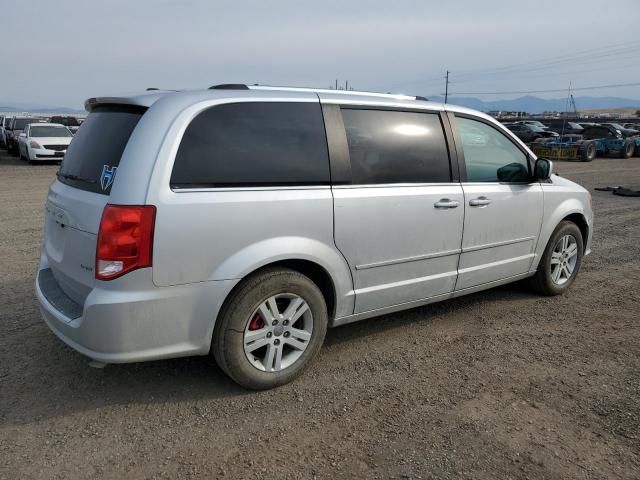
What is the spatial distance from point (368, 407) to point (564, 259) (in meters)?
3.11

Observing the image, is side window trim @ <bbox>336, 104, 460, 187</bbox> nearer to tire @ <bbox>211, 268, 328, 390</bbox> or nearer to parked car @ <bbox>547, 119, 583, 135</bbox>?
tire @ <bbox>211, 268, 328, 390</bbox>

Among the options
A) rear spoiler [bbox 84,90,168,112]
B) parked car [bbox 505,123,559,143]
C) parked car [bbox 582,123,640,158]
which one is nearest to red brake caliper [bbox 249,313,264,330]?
rear spoiler [bbox 84,90,168,112]

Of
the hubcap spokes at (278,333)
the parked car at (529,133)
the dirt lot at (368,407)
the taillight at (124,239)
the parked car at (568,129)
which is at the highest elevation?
the parked car at (568,129)

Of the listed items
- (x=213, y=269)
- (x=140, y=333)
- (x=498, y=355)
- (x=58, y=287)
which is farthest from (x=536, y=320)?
(x=58, y=287)

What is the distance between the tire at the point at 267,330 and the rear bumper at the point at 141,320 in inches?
4.3

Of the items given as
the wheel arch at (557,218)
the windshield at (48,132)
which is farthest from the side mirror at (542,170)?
the windshield at (48,132)

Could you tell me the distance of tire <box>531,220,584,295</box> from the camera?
5065 mm

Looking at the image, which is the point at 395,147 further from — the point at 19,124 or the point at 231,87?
the point at 19,124

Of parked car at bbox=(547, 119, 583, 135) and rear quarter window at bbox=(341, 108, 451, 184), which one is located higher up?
parked car at bbox=(547, 119, 583, 135)

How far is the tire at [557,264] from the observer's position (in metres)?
5.06

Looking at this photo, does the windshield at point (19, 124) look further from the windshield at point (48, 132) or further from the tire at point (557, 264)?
the tire at point (557, 264)

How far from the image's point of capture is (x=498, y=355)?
12.9 feet

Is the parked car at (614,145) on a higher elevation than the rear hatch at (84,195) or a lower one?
higher

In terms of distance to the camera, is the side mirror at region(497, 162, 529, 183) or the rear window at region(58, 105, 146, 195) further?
the side mirror at region(497, 162, 529, 183)
